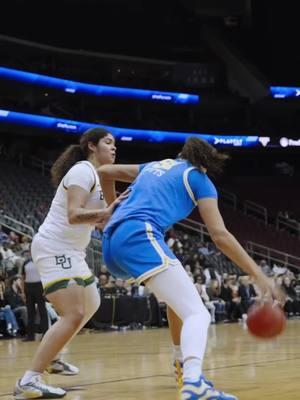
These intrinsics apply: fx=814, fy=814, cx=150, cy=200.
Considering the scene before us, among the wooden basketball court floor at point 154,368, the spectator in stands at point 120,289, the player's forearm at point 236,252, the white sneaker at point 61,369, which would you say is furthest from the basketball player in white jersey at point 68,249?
the spectator in stands at point 120,289

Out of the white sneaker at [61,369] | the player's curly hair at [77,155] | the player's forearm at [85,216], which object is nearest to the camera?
the player's forearm at [85,216]

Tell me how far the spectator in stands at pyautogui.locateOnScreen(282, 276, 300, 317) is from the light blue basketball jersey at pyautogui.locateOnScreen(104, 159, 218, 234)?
18.3 m

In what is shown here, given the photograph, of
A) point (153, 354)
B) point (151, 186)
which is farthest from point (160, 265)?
point (153, 354)

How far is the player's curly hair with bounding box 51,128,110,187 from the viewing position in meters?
6.24

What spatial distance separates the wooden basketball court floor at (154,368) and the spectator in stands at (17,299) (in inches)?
79.4

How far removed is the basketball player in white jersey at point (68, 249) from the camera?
18.7ft

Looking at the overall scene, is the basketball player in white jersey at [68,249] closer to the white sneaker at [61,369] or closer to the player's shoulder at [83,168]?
the player's shoulder at [83,168]

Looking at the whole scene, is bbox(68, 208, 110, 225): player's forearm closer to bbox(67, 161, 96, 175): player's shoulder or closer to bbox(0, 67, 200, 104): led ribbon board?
bbox(67, 161, 96, 175): player's shoulder

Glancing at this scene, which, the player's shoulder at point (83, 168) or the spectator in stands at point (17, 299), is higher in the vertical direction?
the player's shoulder at point (83, 168)

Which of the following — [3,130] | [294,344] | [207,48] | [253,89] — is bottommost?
[294,344]

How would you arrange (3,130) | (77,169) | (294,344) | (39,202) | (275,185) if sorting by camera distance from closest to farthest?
(77,169) < (294,344) < (39,202) < (3,130) < (275,185)

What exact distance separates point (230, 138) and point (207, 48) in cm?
639

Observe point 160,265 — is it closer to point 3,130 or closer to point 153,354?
point 153,354

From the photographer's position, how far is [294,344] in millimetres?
11320
